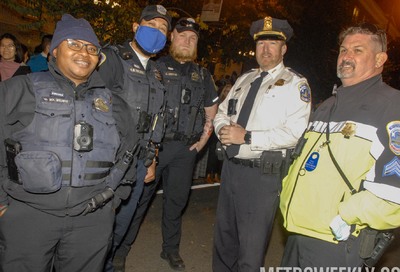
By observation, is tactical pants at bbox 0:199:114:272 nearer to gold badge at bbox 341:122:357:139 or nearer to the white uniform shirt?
the white uniform shirt

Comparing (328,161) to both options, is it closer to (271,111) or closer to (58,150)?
(271,111)

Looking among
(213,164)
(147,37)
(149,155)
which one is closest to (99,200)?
(149,155)

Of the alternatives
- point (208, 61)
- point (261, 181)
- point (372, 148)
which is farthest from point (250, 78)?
point (208, 61)

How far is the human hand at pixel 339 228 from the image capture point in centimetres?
219

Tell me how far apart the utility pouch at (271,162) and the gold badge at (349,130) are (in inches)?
34.4

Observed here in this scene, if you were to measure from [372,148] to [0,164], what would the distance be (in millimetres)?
2476

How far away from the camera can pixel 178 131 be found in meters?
3.90

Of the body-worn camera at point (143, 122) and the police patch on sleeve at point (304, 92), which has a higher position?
the police patch on sleeve at point (304, 92)

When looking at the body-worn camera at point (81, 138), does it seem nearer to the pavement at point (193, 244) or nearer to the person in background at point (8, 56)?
the pavement at point (193, 244)

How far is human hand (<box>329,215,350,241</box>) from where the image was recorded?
2188 mm

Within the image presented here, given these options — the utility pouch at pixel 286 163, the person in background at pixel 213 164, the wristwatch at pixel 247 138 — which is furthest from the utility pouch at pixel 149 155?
the person in background at pixel 213 164

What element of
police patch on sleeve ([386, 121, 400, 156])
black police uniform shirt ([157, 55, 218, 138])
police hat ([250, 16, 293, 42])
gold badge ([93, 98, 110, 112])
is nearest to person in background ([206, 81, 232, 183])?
black police uniform shirt ([157, 55, 218, 138])

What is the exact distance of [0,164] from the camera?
2.26 meters

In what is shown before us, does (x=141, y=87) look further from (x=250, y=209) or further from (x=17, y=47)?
(x=17, y=47)
